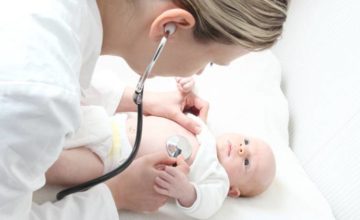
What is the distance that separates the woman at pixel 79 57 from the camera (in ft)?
1.83

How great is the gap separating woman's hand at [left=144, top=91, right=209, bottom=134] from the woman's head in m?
0.47

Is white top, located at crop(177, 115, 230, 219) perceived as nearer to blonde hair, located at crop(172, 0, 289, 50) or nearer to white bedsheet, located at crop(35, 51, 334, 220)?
white bedsheet, located at crop(35, 51, 334, 220)

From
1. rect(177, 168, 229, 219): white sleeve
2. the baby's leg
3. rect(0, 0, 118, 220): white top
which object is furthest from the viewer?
rect(177, 168, 229, 219): white sleeve

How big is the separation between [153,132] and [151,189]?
0.21 m

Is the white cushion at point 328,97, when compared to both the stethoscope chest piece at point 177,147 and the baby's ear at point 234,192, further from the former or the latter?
the stethoscope chest piece at point 177,147

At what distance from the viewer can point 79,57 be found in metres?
0.65

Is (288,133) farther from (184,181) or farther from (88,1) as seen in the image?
(88,1)

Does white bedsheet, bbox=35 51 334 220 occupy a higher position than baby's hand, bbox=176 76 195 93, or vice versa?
baby's hand, bbox=176 76 195 93

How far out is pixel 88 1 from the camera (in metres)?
0.69

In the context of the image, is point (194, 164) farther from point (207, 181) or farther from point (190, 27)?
point (190, 27)

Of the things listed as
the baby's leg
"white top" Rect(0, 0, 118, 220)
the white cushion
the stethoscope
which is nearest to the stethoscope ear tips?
the stethoscope

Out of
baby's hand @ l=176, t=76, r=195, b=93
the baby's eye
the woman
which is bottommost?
the baby's eye

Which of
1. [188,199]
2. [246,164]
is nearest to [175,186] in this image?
[188,199]

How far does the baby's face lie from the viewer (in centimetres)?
→ 125
